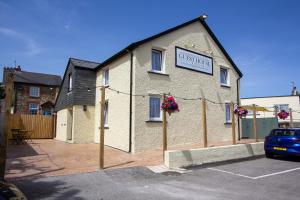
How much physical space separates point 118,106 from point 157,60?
137 inches

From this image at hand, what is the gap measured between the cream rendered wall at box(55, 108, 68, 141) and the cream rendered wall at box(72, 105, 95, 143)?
2.25 m

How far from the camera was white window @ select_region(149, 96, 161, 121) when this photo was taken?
44.2 ft

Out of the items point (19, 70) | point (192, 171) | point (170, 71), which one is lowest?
point (192, 171)

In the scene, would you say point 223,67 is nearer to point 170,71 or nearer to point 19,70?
point 170,71

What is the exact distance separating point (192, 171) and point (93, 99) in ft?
34.7

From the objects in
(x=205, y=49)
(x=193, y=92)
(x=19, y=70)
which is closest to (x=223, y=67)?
(x=205, y=49)

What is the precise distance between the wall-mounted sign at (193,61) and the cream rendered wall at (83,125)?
23.4ft

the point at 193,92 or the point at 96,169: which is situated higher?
the point at 193,92

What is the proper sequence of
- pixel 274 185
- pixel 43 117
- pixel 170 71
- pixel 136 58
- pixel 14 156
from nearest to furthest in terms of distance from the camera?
pixel 274 185
pixel 14 156
pixel 136 58
pixel 170 71
pixel 43 117

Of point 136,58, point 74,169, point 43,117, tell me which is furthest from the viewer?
point 43,117

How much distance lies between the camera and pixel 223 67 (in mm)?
18484

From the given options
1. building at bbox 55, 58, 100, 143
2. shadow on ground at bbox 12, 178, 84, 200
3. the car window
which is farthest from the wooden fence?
the car window

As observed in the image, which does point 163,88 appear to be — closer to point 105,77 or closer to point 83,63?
point 105,77

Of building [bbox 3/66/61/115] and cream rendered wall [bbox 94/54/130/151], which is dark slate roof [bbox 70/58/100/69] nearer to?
cream rendered wall [bbox 94/54/130/151]
